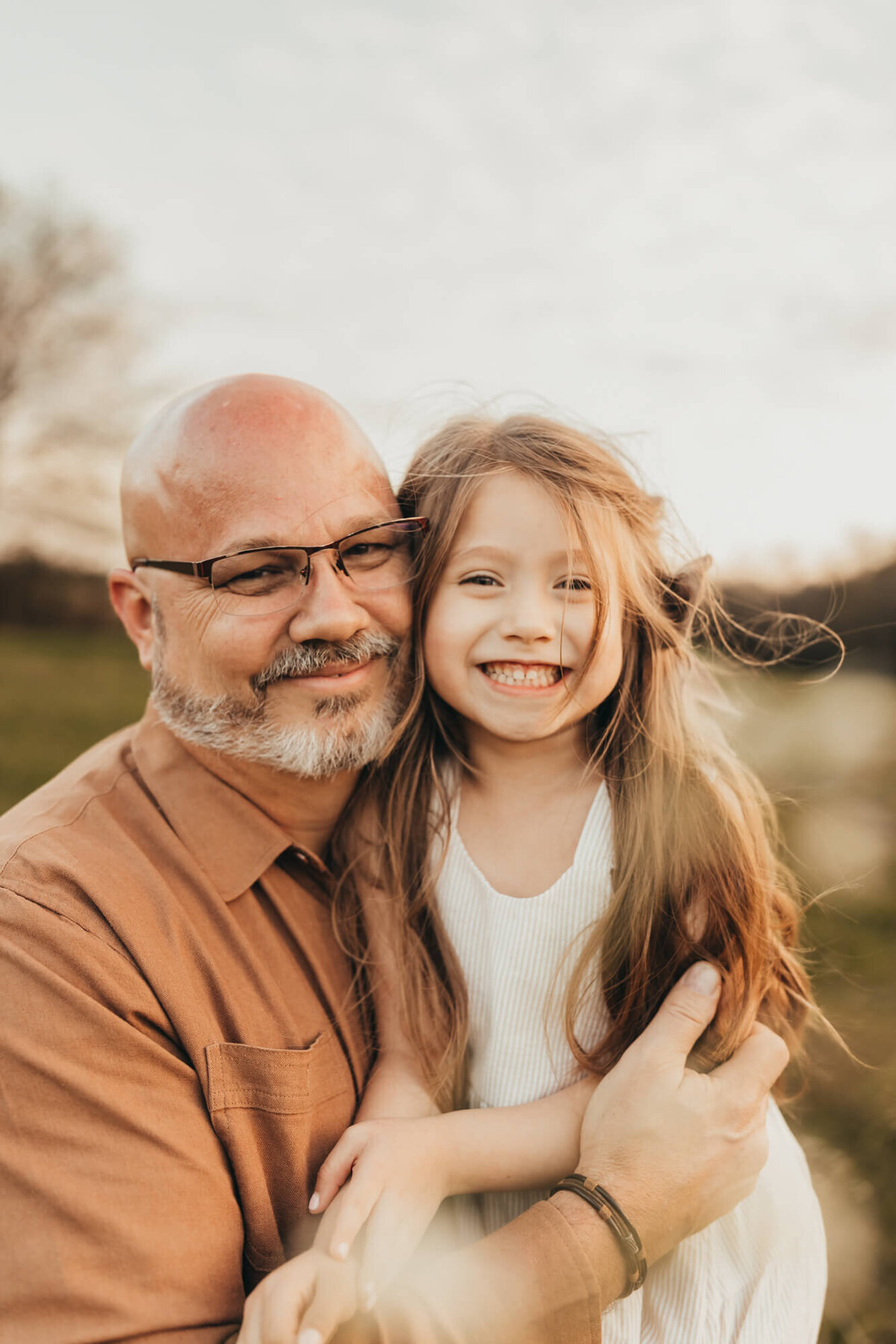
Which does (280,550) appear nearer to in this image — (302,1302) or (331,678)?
(331,678)

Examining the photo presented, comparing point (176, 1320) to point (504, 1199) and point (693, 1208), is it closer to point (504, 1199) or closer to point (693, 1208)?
point (504, 1199)

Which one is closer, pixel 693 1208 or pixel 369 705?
pixel 693 1208

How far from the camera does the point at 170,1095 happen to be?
6.25ft

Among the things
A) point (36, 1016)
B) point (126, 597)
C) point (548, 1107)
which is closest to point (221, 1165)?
point (36, 1016)

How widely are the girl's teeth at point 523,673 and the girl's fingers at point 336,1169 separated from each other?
1.09m

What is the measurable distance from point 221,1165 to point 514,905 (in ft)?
3.09

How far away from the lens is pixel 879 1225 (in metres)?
3.76

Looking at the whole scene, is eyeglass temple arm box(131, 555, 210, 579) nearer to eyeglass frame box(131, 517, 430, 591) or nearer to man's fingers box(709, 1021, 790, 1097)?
eyeglass frame box(131, 517, 430, 591)

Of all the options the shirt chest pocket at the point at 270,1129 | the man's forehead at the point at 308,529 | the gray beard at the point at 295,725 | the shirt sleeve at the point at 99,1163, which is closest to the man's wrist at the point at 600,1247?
the shirt chest pocket at the point at 270,1129

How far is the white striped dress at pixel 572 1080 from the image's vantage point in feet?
7.40

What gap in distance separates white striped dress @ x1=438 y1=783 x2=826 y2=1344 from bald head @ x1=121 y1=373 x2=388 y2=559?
0.99 meters

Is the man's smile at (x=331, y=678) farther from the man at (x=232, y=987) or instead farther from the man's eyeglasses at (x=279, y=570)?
the man's eyeglasses at (x=279, y=570)

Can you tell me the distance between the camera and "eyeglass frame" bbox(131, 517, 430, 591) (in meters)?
2.40

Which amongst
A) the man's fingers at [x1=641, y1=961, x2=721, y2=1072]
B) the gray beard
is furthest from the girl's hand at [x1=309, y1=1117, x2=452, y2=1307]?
the gray beard
